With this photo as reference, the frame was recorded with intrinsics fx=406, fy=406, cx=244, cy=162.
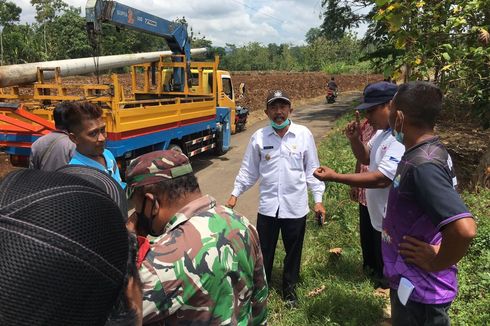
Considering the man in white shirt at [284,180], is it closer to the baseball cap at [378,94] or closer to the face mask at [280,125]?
the face mask at [280,125]

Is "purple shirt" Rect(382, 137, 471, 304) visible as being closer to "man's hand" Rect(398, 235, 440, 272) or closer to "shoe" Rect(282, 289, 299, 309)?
"man's hand" Rect(398, 235, 440, 272)

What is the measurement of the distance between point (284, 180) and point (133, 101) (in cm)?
435

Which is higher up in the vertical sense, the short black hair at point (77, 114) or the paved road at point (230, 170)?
the short black hair at point (77, 114)

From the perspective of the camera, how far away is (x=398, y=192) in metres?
2.04

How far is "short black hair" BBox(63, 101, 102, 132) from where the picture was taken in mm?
2900

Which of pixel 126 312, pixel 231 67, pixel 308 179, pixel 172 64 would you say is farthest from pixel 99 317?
Result: pixel 231 67

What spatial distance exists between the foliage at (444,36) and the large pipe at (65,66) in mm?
5240

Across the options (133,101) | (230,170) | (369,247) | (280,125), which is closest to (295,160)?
(280,125)

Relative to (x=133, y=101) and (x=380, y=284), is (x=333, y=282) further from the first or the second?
(x=133, y=101)

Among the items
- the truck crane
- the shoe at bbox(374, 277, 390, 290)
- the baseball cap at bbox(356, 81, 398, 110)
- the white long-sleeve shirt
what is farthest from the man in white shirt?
the truck crane

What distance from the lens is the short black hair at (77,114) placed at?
2900mm

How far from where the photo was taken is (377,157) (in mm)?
3061

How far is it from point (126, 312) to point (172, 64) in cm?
985

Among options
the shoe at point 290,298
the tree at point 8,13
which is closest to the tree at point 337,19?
the shoe at point 290,298
